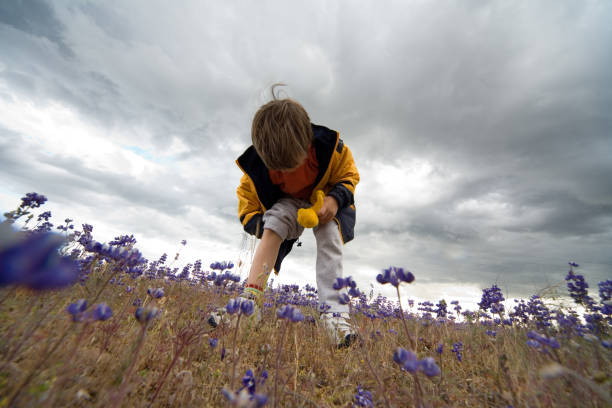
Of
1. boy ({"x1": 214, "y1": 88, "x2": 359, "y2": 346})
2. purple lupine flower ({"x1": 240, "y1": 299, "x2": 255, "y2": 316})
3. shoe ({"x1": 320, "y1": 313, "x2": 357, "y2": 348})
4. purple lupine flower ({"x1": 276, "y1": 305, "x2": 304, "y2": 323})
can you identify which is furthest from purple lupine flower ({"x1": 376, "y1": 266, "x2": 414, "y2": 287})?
boy ({"x1": 214, "y1": 88, "x2": 359, "y2": 346})

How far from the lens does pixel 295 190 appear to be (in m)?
3.90

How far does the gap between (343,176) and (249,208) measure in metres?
1.55

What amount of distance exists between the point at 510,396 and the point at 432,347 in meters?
1.99

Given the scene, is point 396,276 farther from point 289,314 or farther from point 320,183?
point 320,183

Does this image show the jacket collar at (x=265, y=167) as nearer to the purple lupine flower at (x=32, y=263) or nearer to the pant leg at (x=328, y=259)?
the pant leg at (x=328, y=259)

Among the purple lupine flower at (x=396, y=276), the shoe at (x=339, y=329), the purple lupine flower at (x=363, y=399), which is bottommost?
the purple lupine flower at (x=363, y=399)

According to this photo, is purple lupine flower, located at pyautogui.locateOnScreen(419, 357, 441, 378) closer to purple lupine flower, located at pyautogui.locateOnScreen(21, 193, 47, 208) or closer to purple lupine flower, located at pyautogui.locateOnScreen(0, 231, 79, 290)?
purple lupine flower, located at pyautogui.locateOnScreen(0, 231, 79, 290)

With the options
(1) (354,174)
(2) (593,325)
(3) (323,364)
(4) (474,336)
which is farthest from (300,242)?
(2) (593,325)

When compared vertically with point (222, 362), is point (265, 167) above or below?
above

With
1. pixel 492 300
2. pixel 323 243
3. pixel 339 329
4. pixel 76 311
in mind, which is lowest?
pixel 76 311

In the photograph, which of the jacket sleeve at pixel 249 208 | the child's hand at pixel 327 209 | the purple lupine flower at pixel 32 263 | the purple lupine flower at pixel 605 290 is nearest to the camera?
the purple lupine flower at pixel 32 263

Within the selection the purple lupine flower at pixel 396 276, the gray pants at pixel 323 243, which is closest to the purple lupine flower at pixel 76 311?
the purple lupine flower at pixel 396 276

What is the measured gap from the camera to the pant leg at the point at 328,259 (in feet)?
11.8

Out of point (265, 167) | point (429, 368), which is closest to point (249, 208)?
point (265, 167)
